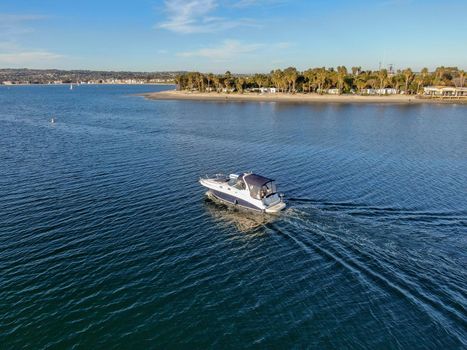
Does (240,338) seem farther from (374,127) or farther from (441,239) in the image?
(374,127)

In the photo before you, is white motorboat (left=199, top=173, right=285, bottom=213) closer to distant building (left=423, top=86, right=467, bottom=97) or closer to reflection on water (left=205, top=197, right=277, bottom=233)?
reflection on water (left=205, top=197, right=277, bottom=233)

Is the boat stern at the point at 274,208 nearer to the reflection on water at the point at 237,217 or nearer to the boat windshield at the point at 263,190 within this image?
the reflection on water at the point at 237,217

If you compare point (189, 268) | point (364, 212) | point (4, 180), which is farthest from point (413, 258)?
point (4, 180)

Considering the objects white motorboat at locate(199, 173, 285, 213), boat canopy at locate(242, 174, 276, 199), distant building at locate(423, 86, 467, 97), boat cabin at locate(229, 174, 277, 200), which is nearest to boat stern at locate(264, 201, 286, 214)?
white motorboat at locate(199, 173, 285, 213)

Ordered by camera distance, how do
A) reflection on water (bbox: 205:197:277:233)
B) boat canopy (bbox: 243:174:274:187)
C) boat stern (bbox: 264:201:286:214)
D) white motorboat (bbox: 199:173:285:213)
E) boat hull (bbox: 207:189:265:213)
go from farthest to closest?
1. boat hull (bbox: 207:189:265:213)
2. boat canopy (bbox: 243:174:274:187)
3. white motorboat (bbox: 199:173:285:213)
4. boat stern (bbox: 264:201:286:214)
5. reflection on water (bbox: 205:197:277:233)

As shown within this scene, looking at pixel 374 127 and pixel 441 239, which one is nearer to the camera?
pixel 441 239

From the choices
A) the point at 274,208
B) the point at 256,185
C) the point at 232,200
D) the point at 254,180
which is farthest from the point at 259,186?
the point at 232,200
